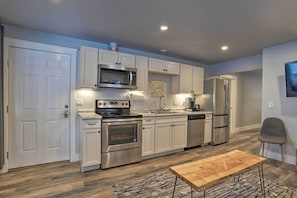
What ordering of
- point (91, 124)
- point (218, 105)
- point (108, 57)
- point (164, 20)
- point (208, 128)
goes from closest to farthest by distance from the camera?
point (164, 20) < point (91, 124) < point (108, 57) < point (208, 128) < point (218, 105)

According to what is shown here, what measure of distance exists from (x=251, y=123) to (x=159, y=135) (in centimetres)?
576

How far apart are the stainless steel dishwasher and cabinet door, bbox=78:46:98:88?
2537 millimetres

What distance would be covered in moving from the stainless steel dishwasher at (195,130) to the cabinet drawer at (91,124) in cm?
235

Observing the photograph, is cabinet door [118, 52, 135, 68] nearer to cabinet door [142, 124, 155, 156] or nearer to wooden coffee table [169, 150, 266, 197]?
cabinet door [142, 124, 155, 156]

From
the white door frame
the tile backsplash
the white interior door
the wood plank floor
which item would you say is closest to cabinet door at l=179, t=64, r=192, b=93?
the tile backsplash

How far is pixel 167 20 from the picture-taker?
251 centimetres

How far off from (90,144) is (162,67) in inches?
94.7

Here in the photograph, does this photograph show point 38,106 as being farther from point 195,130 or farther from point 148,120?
point 195,130

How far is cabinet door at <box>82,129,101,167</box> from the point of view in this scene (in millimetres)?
2826

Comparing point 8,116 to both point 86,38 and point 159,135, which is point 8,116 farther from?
point 159,135

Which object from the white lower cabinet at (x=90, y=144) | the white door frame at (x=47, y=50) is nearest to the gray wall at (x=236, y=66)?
the white lower cabinet at (x=90, y=144)

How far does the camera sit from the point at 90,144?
9.44ft

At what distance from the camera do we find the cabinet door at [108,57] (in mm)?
3242

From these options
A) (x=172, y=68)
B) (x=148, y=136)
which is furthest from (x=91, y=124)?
(x=172, y=68)
